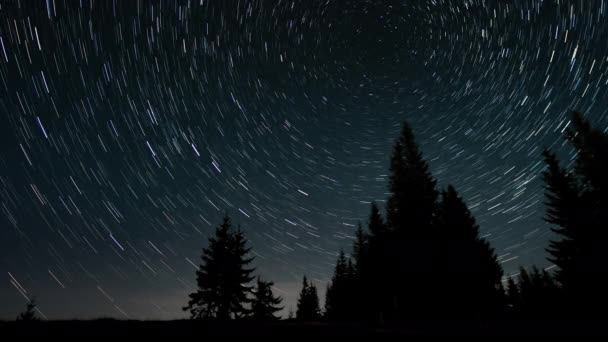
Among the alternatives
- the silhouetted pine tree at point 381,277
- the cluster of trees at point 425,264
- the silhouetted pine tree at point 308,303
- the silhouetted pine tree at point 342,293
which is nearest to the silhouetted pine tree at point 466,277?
the cluster of trees at point 425,264

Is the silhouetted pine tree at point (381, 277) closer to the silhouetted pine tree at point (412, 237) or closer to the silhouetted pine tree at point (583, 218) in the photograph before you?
the silhouetted pine tree at point (412, 237)

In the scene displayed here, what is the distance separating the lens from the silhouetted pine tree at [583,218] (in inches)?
642

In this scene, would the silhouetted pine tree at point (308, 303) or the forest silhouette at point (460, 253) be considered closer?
the forest silhouette at point (460, 253)

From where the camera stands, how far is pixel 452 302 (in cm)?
1362

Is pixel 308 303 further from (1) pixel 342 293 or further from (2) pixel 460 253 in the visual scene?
(2) pixel 460 253

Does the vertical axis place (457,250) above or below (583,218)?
below

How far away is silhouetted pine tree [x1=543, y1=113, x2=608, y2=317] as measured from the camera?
53.5 feet

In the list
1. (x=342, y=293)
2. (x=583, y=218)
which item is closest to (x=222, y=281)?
(x=342, y=293)

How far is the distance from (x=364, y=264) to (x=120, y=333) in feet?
39.4

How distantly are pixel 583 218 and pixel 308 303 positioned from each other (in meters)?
34.4

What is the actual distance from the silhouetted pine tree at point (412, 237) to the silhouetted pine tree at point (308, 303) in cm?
3072

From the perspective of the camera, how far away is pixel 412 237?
49.2ft

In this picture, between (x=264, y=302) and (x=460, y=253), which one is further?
(x=264, y=302)

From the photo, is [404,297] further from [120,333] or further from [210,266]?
[210,266]
